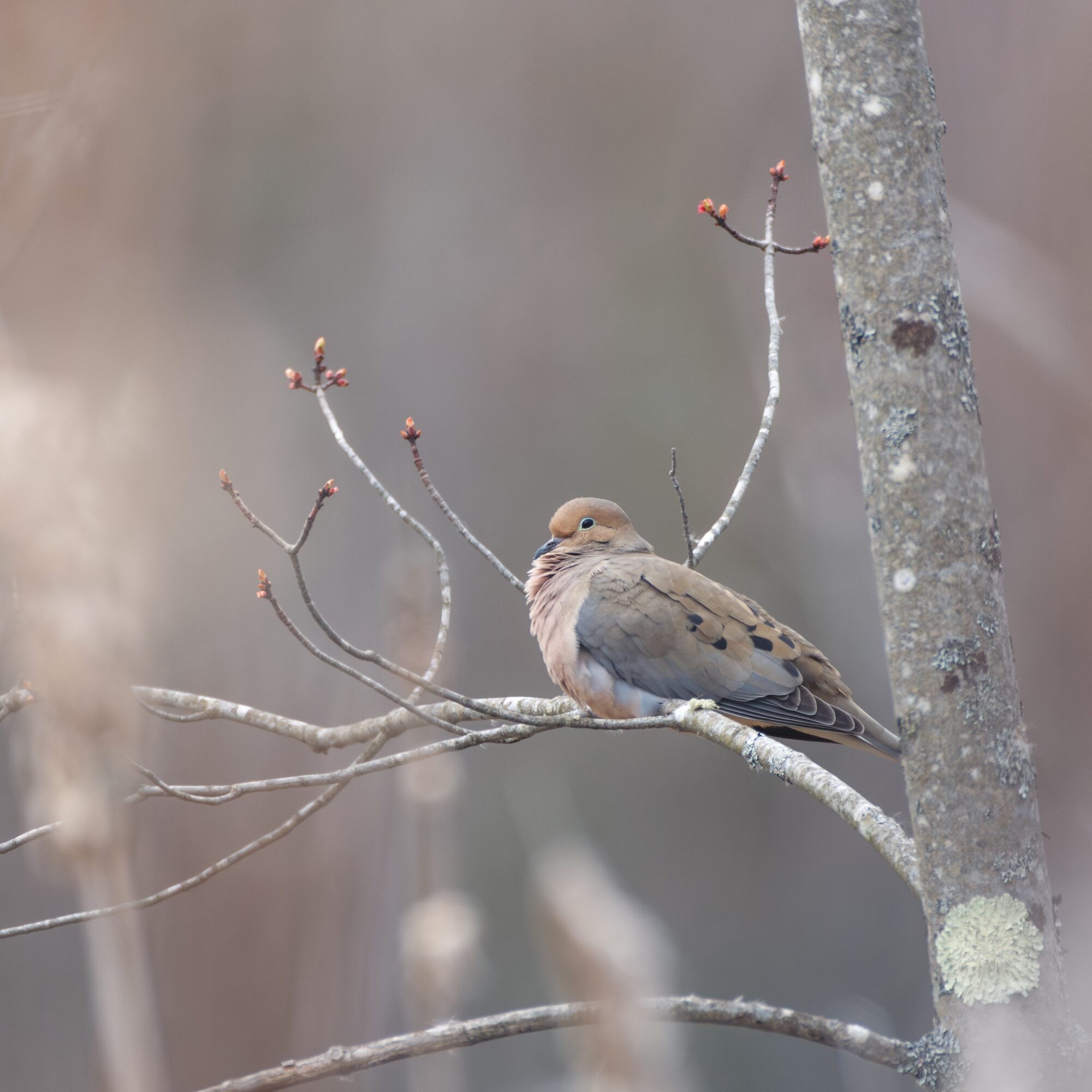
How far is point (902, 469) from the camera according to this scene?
136 centimetres

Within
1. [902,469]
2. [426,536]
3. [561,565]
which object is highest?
[561,565]

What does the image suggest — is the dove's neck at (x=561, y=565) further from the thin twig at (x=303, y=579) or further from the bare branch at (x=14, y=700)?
the bare branch at (x=14, y=700)

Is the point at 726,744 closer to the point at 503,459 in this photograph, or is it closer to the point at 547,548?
the point at 547,548

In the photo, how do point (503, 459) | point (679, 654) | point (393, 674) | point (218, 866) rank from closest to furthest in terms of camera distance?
point (393, 674), point (218, 866), point (679, 654), point (503, 459)

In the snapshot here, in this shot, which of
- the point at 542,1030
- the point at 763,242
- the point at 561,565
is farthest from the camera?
the point at 561,565

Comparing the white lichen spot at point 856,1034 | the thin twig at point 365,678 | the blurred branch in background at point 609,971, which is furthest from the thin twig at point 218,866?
the white lichen spot at point 856,1034

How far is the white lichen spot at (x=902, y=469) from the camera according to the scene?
1353 mm

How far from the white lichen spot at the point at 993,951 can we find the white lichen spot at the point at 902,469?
525mm

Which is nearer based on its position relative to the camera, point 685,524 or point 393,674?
point 393,674

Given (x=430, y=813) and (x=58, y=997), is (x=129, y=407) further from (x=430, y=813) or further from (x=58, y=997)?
(x=58, y=997)

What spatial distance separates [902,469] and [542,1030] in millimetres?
857

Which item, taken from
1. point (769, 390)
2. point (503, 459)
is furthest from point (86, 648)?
point (503, 459)

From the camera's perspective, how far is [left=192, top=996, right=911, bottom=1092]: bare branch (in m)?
1.39

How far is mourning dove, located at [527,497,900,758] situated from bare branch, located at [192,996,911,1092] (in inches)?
39.4
